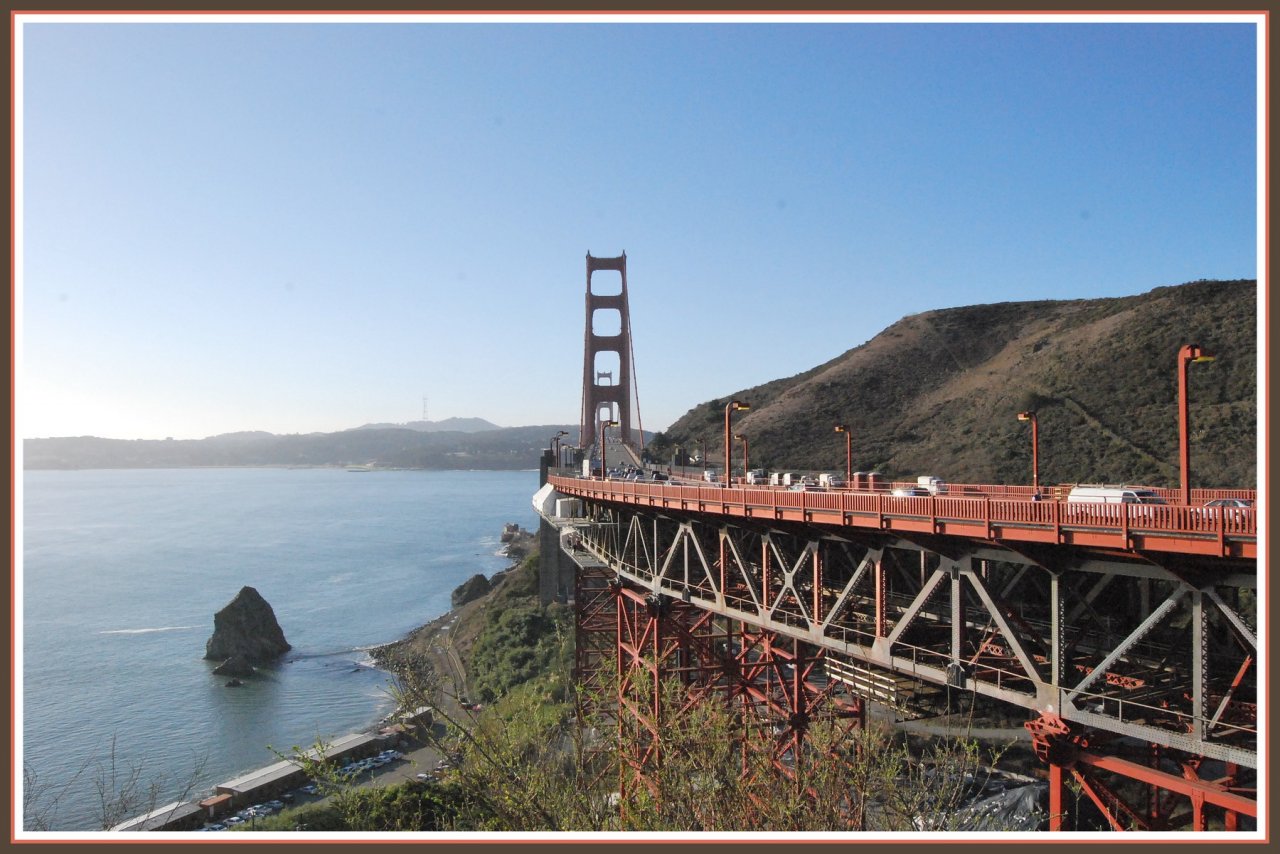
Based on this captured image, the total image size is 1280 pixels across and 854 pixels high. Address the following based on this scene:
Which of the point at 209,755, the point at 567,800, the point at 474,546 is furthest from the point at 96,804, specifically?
the point at 474,546

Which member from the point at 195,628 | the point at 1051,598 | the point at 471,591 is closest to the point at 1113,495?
the point at 1051,598

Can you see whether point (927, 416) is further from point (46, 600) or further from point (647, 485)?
point (46, 600)

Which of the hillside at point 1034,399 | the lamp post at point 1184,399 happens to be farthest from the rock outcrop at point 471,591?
the lamp post at point 1184,399

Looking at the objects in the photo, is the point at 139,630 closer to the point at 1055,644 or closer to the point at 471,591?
the point at 471,591

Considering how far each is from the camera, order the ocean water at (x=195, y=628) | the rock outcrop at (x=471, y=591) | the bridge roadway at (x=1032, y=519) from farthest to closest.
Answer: the rock outcrop at (x=471, y=591)
the ocean water at (x=195, y=628)
the bridge roadway at (x=1032, y=519)

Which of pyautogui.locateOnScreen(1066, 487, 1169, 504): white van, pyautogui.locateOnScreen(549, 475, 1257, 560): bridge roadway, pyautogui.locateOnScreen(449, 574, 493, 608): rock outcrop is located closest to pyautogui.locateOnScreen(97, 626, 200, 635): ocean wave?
pyautogui.locateOnScreen(449, 574, 493, 608): rock outcrop

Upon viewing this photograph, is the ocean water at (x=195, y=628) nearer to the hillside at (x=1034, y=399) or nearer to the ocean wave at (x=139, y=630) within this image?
the ocean wave at (x=139, y=630)
